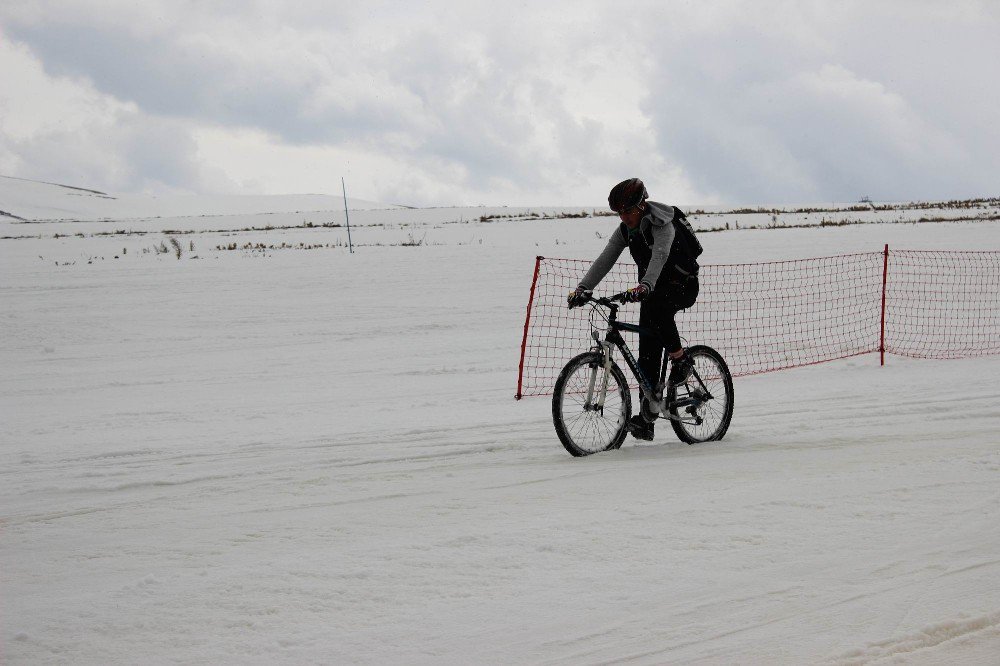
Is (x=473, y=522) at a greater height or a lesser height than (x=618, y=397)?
lesser

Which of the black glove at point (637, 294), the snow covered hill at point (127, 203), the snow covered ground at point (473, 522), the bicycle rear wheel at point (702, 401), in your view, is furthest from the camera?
the snow covered hill at point (127, 203)

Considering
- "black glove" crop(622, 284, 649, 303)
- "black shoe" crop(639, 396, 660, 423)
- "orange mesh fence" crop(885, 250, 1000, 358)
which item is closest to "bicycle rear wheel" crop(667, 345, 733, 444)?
"black shoe" crop(639, 396, 660, 423)

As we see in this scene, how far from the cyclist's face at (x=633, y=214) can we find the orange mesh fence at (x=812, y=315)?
3.54 m

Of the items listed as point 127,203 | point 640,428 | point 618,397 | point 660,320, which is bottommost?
point 640,428

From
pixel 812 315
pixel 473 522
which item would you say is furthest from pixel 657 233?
pixel 812 315

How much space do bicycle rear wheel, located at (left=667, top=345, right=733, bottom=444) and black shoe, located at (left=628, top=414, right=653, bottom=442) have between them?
199mm

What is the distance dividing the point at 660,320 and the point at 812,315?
926cm

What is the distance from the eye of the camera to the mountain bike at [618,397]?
6273 millimetres

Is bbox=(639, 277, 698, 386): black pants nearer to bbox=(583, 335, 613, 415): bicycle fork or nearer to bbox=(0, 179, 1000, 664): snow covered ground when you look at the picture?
bbox=(583, 335, 613, 415): bicycle fork

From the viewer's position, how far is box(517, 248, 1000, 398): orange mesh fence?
39.9ft

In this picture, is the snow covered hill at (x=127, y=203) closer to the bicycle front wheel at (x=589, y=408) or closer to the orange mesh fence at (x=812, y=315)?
the orange mesh fence at (x=812, y=315)

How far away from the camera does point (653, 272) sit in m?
6.13

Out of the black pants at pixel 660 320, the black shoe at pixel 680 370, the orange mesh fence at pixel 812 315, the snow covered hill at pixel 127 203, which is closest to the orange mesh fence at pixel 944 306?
the orange mesh fence at pixel 812 315

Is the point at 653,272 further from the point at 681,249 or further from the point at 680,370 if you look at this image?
the point at 680,370
